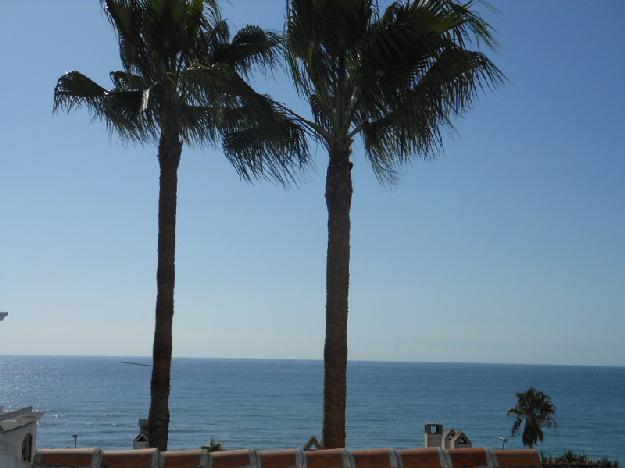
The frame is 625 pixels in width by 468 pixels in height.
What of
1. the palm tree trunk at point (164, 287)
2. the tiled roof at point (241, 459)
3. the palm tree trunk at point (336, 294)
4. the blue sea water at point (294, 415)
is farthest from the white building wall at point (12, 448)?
the blue sea water at point (294, 415)

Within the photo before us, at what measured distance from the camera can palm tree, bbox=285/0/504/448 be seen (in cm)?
1047

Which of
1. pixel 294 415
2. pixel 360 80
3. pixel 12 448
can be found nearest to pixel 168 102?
pixel 360 80

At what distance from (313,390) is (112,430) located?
84848 mm

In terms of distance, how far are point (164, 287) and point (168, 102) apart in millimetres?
3355

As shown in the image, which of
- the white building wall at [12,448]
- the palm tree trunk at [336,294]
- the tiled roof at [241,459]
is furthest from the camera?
the palm tree trunk at [336,294]

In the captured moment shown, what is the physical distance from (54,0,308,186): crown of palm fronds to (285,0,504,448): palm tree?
2.77 ft

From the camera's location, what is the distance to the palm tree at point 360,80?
10.5 meters

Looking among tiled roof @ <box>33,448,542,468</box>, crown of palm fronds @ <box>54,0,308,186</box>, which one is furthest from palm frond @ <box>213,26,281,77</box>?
tiled roof @ <box>33,448,542,468</box>

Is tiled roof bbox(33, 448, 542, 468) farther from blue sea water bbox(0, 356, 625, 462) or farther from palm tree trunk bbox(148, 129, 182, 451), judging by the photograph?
blue sea water bbox(0, 356, 625, 462)

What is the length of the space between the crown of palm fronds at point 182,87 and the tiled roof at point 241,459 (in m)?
5.30

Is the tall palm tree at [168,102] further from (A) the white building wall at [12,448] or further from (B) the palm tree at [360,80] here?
(A) the white building wall at [12,448]

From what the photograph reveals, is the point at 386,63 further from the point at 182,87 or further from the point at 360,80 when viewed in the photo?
the point at 182,87

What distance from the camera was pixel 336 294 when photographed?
36.0 ft

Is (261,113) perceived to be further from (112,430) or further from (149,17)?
(112,430)
